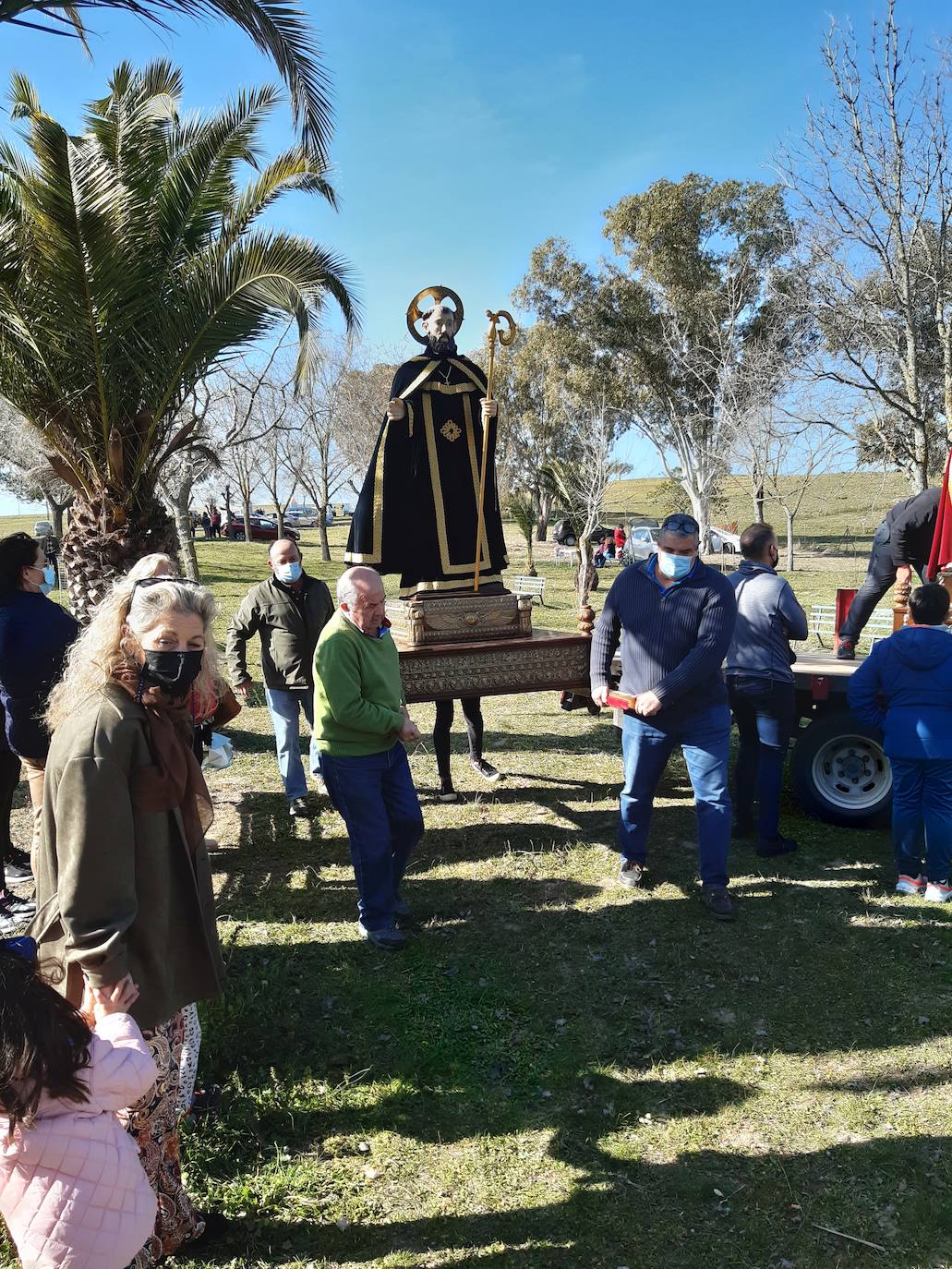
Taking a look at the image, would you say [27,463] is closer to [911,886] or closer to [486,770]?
[486,770]

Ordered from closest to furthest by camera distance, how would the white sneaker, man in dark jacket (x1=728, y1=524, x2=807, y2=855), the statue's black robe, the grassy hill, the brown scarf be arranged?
the brown scarf → the white sneaker → man in dark jacket (x1=728, y1=524, x2=807, y2=855) → the statue's black robe → the grassy hill

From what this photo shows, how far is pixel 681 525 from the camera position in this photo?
4.70m

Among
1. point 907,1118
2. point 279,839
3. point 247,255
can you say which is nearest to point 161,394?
point 247,255

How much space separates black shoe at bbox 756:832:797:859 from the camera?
17.8ft

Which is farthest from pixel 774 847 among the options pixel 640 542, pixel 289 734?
pixel 640 542

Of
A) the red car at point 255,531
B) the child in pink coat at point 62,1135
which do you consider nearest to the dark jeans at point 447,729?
the child in pink coat at point 62,1135

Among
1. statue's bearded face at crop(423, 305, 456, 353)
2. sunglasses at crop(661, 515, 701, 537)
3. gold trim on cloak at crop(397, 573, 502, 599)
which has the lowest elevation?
gold trim on cloak at crop(397, 573, 502, 599)

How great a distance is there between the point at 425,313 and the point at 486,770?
352cm

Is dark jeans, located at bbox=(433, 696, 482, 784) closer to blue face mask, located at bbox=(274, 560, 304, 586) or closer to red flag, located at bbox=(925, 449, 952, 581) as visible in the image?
blue face mask, located at bbox=(274, 560, 304, 586)

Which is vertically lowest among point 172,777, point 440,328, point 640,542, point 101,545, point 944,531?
point 172,777

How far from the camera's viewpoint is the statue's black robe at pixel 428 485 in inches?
244

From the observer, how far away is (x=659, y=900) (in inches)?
192

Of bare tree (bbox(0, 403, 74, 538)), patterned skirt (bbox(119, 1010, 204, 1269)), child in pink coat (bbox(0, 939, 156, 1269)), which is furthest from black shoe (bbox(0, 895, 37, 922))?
bare tree (bbox(0, 403, 74, 538))

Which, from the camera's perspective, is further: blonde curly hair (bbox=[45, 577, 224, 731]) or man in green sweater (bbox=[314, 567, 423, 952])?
man in green sweater (bbox=[314, 567, 423, 952])
